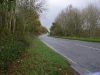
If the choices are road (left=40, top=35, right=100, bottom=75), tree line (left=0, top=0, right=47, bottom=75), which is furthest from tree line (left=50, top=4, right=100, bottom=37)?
road (left=40, top=35, right=100, bottom=75)

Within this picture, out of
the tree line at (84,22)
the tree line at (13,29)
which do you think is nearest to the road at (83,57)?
the tree line at (13,29)

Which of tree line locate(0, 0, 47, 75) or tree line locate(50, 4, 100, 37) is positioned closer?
tree line locate(0, 0, 47, 75)

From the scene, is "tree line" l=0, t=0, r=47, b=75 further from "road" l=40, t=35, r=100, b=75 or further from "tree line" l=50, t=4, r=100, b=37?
"tree line" l=50, t=4, r=100, b=37

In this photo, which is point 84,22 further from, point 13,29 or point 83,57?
point 83,57

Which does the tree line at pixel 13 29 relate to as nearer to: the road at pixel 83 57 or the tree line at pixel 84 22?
the road at pixel 83 57

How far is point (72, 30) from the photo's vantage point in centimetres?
11050

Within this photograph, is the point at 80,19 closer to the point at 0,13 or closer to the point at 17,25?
the point at 17,25

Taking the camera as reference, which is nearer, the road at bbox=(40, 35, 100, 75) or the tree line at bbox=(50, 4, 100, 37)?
the road at bbox=(40, 35, 100, 75)

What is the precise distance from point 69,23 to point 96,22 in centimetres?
1328

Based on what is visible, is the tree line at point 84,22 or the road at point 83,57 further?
the tree line at point 84,22

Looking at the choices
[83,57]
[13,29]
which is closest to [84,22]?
[13,29]

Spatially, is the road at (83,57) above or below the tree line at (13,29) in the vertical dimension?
below

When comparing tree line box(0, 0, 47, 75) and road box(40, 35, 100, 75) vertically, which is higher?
tree line box(0, 0, 47, 75)

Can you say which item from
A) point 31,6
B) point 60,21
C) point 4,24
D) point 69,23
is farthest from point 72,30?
point 4,24
